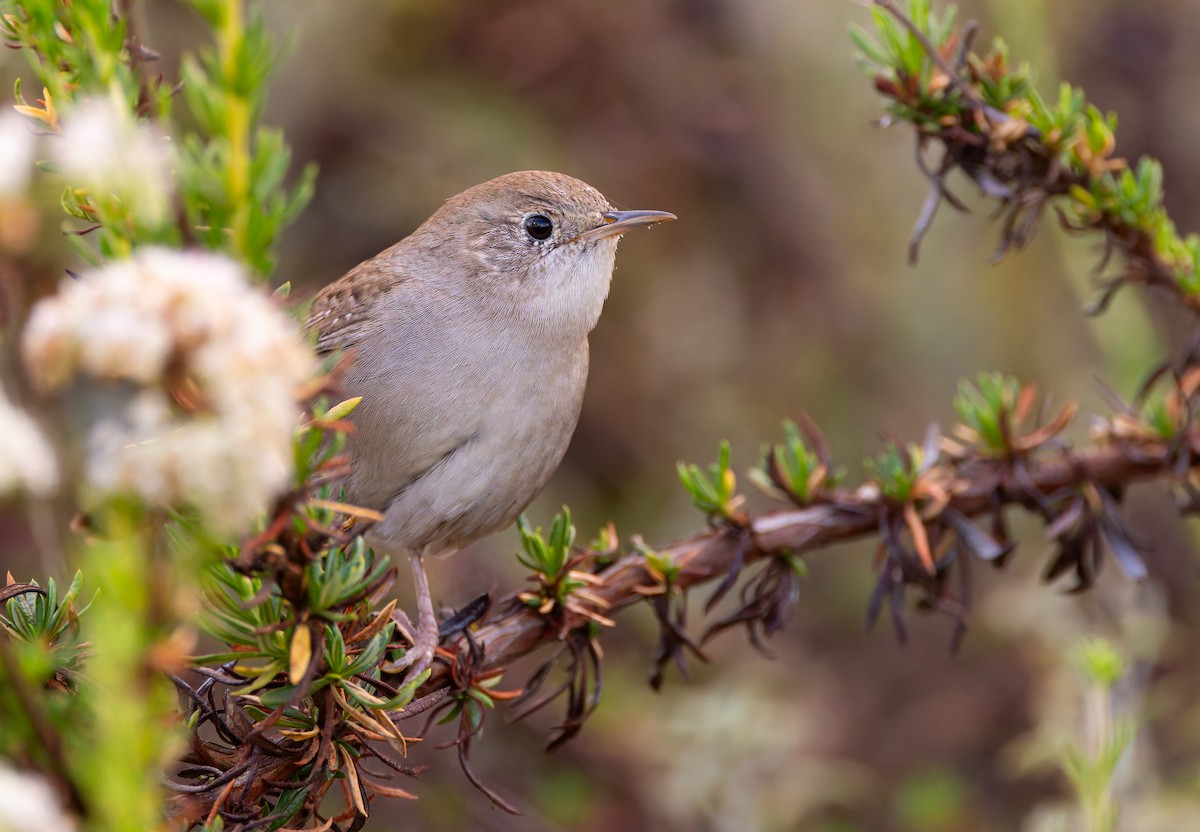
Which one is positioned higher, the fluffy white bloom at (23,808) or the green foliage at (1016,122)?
the green foliage at (1016,122)

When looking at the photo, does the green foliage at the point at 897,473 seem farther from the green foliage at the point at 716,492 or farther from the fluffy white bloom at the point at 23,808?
the fluffy white bloom at the point at 23,808

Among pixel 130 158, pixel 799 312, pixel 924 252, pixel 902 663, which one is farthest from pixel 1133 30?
pixel 130 158

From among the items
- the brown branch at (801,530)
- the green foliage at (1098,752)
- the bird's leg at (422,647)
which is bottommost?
the green foliage at (1098,752)

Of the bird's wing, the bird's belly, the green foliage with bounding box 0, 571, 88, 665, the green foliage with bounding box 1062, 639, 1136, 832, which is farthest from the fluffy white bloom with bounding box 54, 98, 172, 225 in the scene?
the bird's wing

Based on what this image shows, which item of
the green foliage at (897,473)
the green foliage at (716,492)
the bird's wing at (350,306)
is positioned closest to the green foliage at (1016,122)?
the green foliage at (897,473)

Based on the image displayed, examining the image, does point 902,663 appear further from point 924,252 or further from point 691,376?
point 924,252

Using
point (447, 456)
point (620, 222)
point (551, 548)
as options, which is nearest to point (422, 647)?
point (551, 548)

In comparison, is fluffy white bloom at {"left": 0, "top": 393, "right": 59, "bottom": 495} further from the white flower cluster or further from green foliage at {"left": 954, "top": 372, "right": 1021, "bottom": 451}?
green foliage at {"left": 954, "top": 372, "right": 1021, "bottom": 451}
